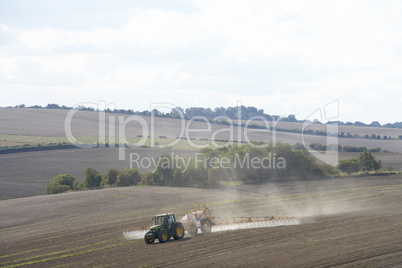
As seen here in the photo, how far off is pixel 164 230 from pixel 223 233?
4131 mm

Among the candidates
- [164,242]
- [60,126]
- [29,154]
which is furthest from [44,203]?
[60,126]

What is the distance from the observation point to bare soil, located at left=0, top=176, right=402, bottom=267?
22.8 metres

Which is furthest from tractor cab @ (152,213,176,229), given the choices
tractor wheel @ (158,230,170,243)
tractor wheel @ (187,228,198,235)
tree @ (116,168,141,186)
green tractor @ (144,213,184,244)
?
tree @ (116,168,141,186)

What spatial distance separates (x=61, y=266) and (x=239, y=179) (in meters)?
42.4

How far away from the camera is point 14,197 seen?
211 ft

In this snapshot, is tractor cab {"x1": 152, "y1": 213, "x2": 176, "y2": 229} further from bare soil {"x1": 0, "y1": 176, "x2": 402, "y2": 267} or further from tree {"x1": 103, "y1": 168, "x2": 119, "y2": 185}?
tree {"x1": 103, "y1": 168, "x2": 119, "y2": 185}

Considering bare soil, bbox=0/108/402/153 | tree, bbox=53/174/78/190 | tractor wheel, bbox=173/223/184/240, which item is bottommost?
tree, bbox=53/174/78/190

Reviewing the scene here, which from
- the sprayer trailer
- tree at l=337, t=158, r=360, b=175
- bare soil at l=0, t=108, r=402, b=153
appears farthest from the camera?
bare soil at l=0, t=108, r=402, b=153

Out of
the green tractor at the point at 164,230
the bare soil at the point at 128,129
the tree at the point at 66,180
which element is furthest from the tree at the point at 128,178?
the green tractor at the point at 164,230

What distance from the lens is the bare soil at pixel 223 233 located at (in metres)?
22.8

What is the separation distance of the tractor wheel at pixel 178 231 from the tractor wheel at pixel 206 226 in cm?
191

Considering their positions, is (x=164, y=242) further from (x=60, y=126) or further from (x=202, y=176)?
(x=60, y=126)

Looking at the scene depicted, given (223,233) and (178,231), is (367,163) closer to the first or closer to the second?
(223,233)

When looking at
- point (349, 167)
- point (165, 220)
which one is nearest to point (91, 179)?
point (349, 167)
